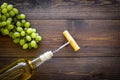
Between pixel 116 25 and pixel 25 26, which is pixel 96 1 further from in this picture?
pixel 25 26

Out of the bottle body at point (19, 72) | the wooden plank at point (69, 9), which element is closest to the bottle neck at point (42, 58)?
the bottle body at point (19, 72)

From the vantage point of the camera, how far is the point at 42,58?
1.10 metres

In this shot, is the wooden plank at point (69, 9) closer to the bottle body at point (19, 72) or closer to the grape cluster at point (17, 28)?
the grape cluster at point (17, 28)

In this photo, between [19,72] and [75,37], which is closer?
[19,72]

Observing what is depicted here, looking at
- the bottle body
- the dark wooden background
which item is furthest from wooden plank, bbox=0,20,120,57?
the bottle body

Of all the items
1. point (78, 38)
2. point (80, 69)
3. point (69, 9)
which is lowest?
point (80, 69)

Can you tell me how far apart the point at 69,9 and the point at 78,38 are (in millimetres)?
133

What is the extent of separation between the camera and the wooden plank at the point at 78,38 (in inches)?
47.5

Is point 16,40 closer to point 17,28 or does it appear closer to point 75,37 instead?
point 17,28

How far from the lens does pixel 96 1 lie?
1221 millimetres

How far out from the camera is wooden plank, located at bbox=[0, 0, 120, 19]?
1218 mm

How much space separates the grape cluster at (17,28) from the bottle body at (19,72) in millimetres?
94

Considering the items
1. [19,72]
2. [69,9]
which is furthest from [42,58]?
[69,9]

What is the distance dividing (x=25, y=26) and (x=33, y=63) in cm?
17
